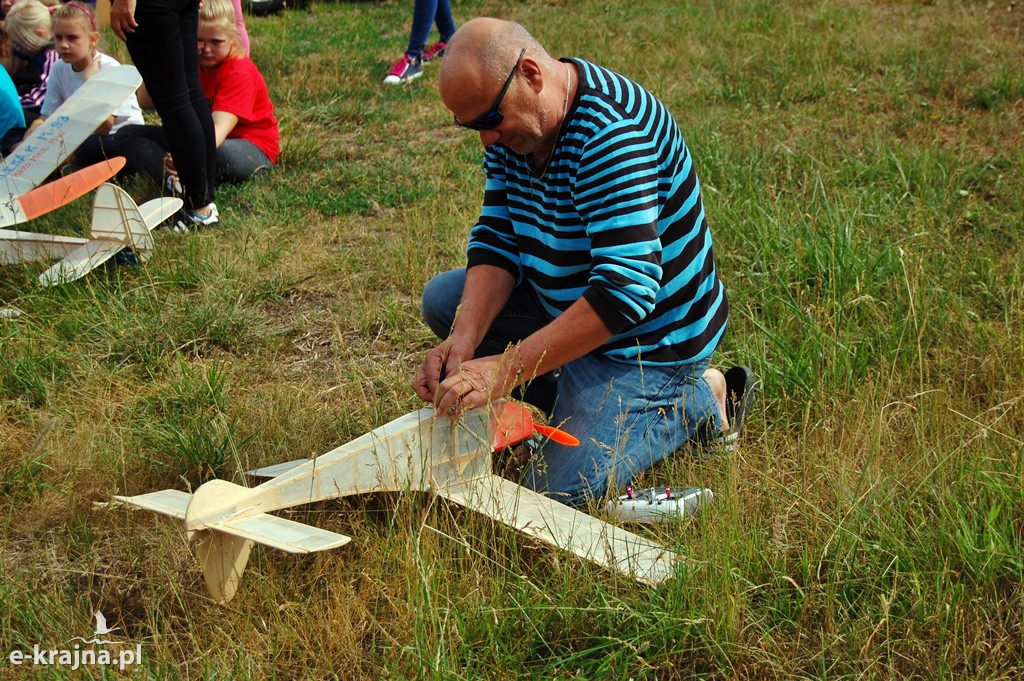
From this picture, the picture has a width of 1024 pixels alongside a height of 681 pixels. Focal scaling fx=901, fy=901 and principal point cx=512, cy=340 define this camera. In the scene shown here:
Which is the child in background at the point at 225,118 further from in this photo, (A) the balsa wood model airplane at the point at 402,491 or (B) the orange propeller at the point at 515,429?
(B) the orange propeller at the point at 515,429

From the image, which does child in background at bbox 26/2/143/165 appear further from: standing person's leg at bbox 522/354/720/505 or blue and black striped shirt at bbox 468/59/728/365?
standing person's leg at bbox 522/354/720/505

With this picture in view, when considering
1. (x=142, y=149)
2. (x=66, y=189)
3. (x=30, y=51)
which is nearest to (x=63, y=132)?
(x=66, y=189)

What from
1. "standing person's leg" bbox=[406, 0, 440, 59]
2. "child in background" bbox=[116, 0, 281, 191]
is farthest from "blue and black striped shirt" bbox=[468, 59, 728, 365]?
"standing person's leg" bbox=[406, 0, 440, 59]

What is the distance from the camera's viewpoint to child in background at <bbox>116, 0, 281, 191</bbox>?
205 inches

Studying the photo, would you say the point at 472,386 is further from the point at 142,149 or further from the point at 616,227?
the point at 142,149

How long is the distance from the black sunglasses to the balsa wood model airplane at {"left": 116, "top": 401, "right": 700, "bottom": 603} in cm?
74

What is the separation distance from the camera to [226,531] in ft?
6.96

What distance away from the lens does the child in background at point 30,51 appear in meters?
6.16

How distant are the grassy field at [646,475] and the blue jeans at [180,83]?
0.32m

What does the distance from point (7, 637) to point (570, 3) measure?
8.44 m

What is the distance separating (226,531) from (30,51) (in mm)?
5571

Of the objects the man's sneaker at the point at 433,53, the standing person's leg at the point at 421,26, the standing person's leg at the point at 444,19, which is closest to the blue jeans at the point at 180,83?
the standing person's leg at the point at 421,26

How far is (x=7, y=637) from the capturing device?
216cm

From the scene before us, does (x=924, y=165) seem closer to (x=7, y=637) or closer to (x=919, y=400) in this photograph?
(x=919, y=400)
